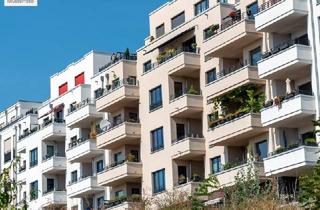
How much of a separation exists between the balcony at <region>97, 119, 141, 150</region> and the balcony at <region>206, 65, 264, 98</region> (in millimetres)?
8780

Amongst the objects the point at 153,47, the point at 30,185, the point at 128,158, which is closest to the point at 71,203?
the point at 30,185

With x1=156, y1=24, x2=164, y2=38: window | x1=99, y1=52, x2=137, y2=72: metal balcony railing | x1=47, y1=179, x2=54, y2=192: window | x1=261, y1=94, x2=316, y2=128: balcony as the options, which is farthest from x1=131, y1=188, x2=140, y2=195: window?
x1=261, y1=94, x2=316, y2=128: balcony

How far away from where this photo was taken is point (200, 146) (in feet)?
189

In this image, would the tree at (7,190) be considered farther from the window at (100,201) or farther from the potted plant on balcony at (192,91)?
the window at (100,201)

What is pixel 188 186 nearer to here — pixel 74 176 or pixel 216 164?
pixel 216 164

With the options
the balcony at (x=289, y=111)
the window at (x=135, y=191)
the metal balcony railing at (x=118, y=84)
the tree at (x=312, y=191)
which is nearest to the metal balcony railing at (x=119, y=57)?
the metal balcony railing at (x=118, y=84)

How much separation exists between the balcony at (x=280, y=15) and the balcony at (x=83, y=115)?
22390 mm

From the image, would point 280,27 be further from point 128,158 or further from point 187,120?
point 128,158

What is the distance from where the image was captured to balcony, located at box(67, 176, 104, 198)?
69000 mm

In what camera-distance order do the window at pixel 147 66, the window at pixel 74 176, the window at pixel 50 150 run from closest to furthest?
1. the window at pixel 147 66
2. the window at pixel 74 176
3. the window at pixel 50 150

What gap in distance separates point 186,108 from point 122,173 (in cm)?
822

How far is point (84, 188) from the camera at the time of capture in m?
69.6

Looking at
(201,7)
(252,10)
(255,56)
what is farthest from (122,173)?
(252,10)

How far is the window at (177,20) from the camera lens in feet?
203
